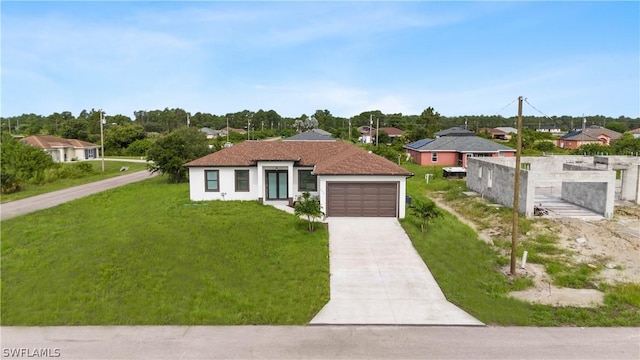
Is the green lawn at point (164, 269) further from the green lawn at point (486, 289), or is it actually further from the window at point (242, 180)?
the green lawn at point (486, 289)

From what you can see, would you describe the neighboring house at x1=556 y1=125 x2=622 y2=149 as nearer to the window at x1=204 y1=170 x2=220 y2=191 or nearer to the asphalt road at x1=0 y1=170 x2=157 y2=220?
the window at x1=204 y1=170 x2=220 y2=191

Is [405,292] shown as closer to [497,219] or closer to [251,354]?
[251,354]

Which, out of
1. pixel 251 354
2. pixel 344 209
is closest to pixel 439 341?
pixel 251 354

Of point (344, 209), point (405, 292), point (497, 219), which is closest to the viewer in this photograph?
point (405, 292)

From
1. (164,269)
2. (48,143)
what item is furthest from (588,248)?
(48,143)

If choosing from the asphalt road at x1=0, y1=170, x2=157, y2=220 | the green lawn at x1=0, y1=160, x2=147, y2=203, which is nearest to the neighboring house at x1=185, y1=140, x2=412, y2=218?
the asphalt road at x1=0, y1=170, x2=157, y2=220

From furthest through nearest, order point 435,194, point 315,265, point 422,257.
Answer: point 435,194 → point 422,257 → point 315,265

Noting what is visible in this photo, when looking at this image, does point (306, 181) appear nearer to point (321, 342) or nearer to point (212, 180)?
point (212, 180)

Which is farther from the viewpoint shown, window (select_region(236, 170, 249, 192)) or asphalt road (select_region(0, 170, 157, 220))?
window (select_region(236, 170, 249, 192))
